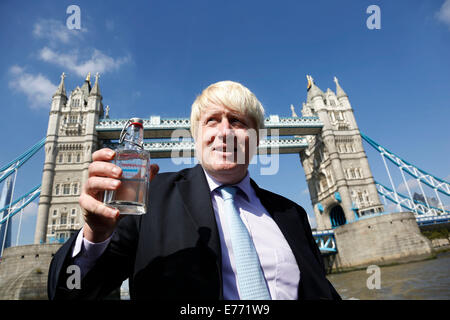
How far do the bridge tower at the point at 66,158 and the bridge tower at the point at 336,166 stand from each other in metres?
28.0

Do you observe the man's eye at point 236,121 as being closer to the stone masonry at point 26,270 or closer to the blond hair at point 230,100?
the blond hair at point 230,100

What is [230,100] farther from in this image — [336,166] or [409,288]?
[336,166]

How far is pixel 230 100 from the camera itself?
1.82m

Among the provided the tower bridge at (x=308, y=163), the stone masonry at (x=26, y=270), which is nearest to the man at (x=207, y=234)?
the stone masonry at (x=26, y=270)

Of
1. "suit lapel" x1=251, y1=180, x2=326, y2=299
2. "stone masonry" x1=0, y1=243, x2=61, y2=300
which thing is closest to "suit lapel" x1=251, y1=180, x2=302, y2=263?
"suit lapel" x1=251, y1=180, x2=326, y2=299

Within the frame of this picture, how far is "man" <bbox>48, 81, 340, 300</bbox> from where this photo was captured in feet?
3.78

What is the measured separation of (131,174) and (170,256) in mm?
483

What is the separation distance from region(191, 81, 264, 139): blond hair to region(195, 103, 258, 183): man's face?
0.13 feet

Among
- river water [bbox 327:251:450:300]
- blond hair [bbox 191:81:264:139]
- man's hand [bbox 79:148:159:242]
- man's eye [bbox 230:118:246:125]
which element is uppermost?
blond hair [bbox 191:81:264:139]

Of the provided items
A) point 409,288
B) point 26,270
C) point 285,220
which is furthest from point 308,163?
point 285,220

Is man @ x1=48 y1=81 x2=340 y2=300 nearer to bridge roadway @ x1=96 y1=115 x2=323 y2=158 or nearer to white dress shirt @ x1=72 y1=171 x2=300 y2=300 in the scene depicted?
white dress shirt @ x1=72 y1=171 x2=300 y2=300
